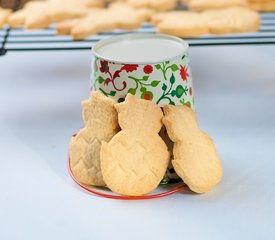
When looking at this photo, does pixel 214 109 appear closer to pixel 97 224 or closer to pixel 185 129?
pixel 185 129

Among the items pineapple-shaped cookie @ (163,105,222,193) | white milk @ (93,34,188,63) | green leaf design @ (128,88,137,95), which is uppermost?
white milk @ (93,34,188,63)

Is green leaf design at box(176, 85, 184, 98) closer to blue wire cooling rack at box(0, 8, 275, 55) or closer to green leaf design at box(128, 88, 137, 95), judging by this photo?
green leaf design at box(128, 88, 137, 95)

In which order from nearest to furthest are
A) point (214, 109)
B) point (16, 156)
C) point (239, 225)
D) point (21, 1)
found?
point (239, 225) → point (16, 156) → point (214, 109) → point (21, 1)

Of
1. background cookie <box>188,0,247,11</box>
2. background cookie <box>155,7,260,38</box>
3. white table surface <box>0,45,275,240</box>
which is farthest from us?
background cookie <box>188,0,247,11</box>

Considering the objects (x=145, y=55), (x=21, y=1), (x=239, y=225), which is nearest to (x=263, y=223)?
(x=239, y=225)

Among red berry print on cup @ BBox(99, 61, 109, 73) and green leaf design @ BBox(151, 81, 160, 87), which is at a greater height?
red berry print on cup @ BBox(99, 61, 109, 73)

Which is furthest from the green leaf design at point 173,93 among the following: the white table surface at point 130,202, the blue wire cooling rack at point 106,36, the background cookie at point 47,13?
the background cookie at point 47,13

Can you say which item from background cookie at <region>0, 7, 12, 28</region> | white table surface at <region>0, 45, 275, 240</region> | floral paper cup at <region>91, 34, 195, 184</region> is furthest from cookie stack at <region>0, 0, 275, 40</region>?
floral paper cup at <region>91, 34, 195, 184</region>

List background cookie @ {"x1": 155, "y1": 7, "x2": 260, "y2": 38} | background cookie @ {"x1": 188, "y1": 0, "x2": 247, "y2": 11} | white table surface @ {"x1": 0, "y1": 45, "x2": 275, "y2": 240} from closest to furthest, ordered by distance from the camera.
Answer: white table surface @ {"x1": 0, "y1": 45, "x2": 275, "y2": 240} < background cookie @ {"x1": 155, "y1": 7, "x2": 260, "y2": 38} < background cookie @ {"x1": 188, "y1": 0, "x2": 247, "y2": 11}
